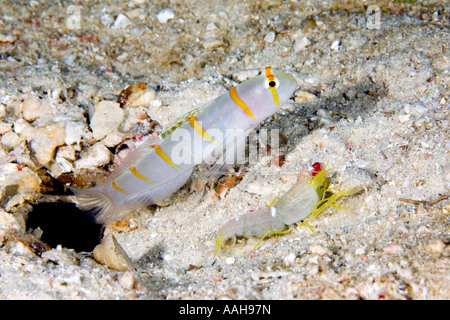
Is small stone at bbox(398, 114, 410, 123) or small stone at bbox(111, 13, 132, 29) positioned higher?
small stone at bbox(111, 13, 132, 29)

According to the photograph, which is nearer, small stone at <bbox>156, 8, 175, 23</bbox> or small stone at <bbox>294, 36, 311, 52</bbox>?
small stone at <bbox>294, 36, 311, 52</bbox>

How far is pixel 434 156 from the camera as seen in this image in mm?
2455

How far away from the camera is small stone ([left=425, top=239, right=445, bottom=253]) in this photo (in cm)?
180

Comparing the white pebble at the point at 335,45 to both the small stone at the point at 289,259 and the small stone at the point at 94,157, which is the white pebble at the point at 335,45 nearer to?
the small stone at the point at 289,259

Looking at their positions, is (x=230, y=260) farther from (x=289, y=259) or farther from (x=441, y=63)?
(x=441, y=63)

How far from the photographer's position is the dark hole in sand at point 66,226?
3115 mm

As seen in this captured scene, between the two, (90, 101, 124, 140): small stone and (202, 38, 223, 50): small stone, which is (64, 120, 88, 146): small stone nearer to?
(90, 101, 124, 140): small stone

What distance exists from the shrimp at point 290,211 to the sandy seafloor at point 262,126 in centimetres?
10

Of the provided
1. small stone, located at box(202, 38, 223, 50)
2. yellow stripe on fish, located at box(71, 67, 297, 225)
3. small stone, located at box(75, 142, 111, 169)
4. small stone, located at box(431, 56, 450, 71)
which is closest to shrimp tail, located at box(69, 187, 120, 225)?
yellow stripe on fish, located at box(71, 67, 297, 225)

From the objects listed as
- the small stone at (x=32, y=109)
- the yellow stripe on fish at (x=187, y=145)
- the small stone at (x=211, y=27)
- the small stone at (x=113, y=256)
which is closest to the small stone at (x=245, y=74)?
the small stone at (x=211, y=27)

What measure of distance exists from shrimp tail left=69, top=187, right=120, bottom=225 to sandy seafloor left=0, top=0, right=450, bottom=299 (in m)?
0.32

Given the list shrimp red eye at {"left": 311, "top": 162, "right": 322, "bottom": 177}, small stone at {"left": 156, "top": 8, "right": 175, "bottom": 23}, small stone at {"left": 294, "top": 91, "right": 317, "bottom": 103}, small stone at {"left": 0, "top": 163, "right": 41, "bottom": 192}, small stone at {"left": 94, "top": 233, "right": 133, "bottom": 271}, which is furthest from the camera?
small stone at {"left": 156, "top": 8, "right": 175, "bottom": 23}

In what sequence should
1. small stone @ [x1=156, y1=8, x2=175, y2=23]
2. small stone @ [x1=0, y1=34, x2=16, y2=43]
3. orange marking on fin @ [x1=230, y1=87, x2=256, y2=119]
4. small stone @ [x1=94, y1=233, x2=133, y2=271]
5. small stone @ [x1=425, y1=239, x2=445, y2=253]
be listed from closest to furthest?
small stone @ [x1=425, y1=239, x2=445, y2=253] → small stone @ [x1=94, y1=233, x2=133, y2=271] → orange marking on fin @ [x1=230, y1=87, x2=256, y2=119] → small stone @ [x1=0, y1=34, x2=16, y2=43] → small stone @ [x1=156, y1=8, x2=175, y2=23]
